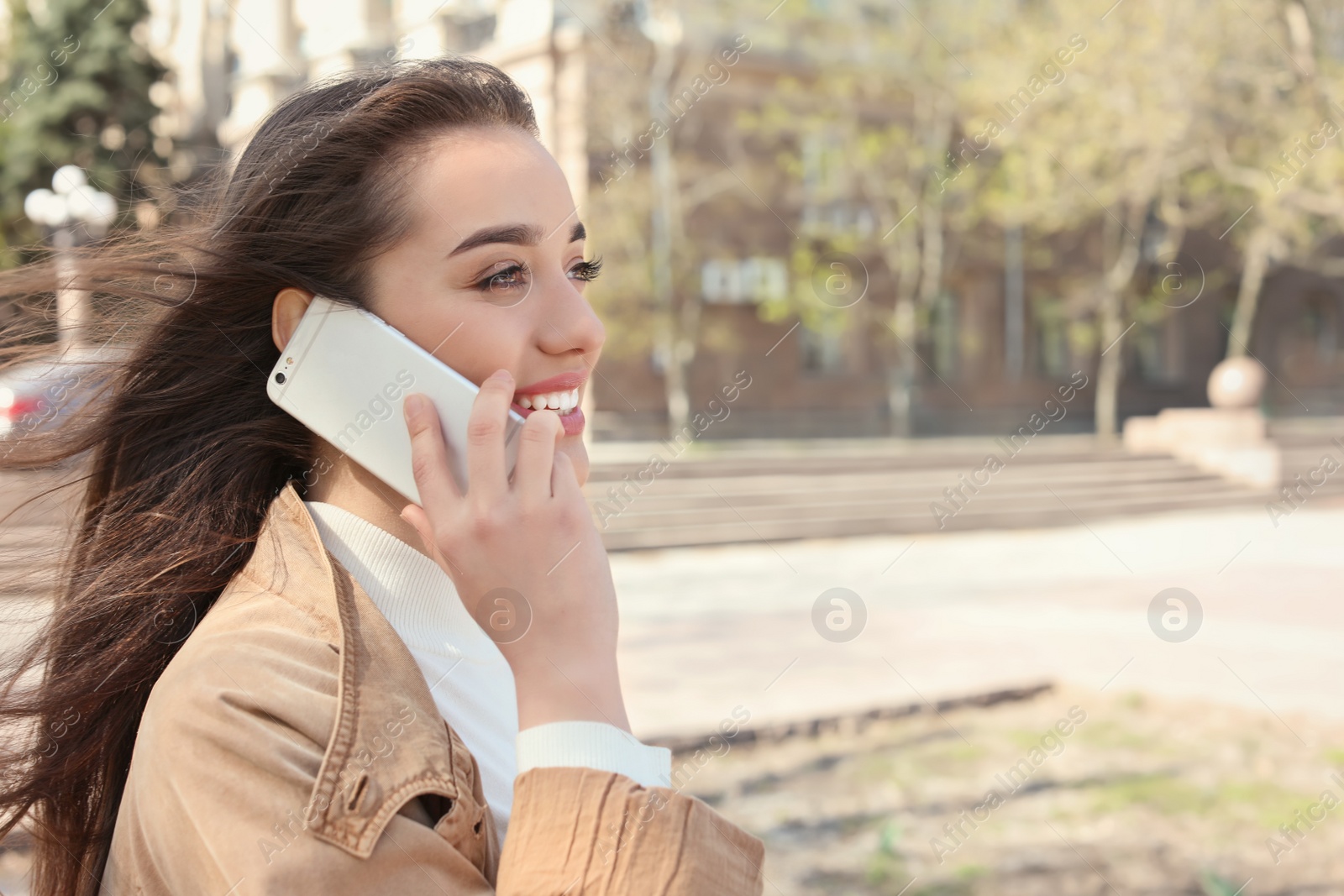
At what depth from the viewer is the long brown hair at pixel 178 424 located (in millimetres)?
1364

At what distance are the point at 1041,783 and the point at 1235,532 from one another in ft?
39.2

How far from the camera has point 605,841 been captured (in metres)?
1.08

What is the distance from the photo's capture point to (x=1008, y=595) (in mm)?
10469

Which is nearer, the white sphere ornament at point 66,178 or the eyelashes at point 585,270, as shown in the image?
the eyelashes at point 585,270

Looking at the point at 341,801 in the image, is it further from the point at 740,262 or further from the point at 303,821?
the point at 740,262

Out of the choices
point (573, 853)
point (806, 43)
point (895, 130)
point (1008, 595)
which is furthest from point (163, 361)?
point (806, 43)

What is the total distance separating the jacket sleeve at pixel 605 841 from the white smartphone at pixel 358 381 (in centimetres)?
44

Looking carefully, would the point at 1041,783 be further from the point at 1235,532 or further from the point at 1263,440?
the point at 1263,440
